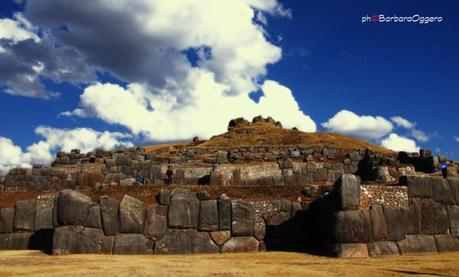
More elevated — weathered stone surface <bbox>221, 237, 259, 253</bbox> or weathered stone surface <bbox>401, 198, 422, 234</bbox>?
weathered stone surface <bbox>401, 198, 422, 234</bbox>

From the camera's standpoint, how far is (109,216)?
18.0 metres

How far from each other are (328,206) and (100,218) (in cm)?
865

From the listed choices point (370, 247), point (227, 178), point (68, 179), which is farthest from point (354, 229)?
point (68, 179)

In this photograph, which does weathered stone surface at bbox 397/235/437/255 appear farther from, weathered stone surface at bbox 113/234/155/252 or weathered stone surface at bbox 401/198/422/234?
weathered stone surface at bbox 113/234/155/252

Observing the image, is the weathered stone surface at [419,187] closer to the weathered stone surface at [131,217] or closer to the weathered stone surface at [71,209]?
the weathered stone surface at [131,217]

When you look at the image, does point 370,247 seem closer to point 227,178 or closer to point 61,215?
point 61,215

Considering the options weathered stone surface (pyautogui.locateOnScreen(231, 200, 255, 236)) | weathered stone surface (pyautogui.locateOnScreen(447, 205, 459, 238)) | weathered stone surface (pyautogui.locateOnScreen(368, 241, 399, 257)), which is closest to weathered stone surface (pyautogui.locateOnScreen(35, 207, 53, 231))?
weathered stone surface (pyautogui.locateOnScreen(231, 200, 255, 236))

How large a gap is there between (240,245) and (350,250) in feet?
14.6

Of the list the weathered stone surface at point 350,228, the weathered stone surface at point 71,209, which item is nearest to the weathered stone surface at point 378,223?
the weathered stone surface at point 350,228

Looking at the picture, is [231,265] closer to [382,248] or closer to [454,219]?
[382,248]

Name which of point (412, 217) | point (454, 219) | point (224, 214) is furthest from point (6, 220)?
point (454, 219)

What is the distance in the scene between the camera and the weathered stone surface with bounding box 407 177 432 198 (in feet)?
61.3

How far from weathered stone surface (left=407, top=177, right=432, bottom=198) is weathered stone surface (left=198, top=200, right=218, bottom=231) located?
302 inches

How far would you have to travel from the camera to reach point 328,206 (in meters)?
18.1
